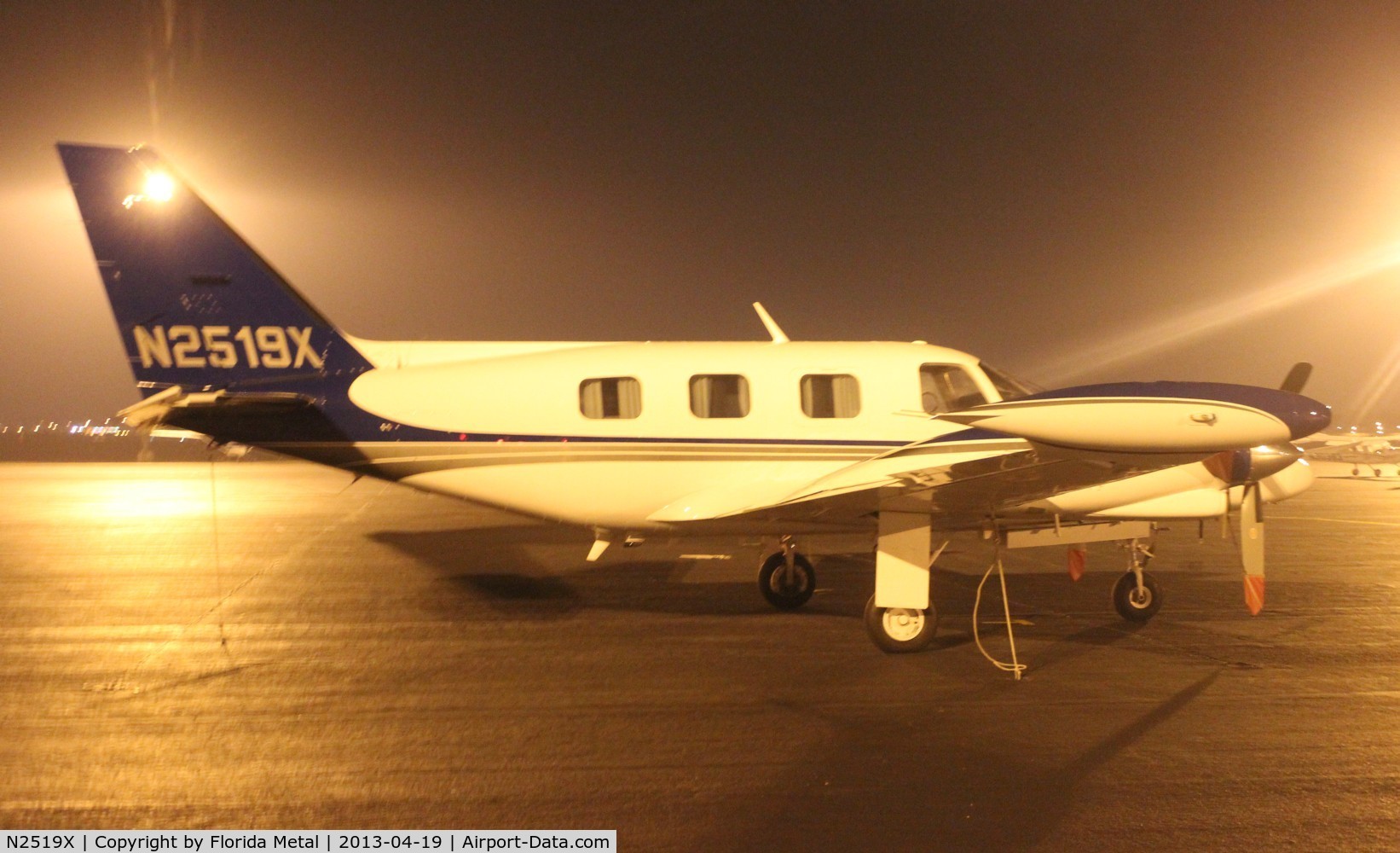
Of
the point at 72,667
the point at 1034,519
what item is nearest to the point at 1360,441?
the point at 1034,519

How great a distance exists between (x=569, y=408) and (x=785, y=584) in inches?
120

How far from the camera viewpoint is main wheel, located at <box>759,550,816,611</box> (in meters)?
10.1

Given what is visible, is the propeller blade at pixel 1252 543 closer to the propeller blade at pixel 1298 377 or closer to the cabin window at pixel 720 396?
the propeller blade at pixel 1298 377

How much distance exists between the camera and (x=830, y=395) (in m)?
9.25

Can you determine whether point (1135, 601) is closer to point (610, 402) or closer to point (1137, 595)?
point (1137, 595)

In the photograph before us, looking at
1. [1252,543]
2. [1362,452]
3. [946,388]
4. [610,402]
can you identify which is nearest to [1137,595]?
[1252,543]

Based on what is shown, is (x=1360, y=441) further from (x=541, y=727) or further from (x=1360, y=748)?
(x=541, y=727)

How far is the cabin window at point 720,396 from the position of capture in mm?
9211

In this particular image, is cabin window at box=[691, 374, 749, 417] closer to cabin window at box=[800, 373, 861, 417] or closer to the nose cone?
cabin window at box=[800, 373, 861, 417]

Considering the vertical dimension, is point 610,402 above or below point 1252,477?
above

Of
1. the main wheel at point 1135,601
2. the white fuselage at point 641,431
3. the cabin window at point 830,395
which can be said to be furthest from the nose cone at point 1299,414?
the cabin window at point 830,395

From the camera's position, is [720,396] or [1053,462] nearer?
[1053,462]

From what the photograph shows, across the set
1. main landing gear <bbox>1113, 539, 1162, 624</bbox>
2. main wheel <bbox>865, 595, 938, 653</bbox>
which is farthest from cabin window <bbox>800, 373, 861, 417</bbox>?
main landing gear <bbox>1113, 539, 1162, 624</bbox>

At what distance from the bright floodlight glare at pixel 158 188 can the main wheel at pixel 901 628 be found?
8002 millimetres
